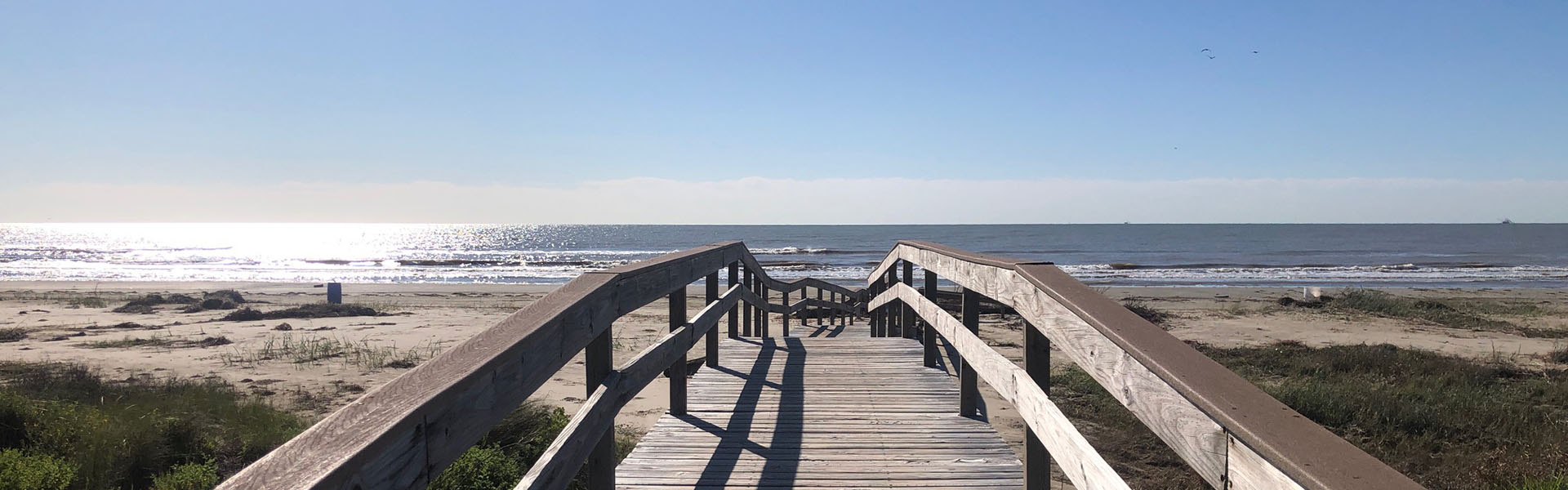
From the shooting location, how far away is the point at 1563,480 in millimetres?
4473

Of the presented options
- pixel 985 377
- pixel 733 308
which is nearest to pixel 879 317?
pixel 733 308

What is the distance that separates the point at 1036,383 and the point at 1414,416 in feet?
19.3

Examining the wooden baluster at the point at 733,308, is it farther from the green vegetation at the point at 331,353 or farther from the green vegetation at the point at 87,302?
the green vegetation at the point at 87,302

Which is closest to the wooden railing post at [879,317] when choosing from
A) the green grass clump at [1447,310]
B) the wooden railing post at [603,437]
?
the wooden railing post at [603,437]

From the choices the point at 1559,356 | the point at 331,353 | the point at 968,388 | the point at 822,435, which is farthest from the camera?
the point at 331,353

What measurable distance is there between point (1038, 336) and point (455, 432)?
74.8 inches

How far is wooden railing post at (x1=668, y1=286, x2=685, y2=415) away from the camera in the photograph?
4500 mm

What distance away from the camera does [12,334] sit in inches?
551

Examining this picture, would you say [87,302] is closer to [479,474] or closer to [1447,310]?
[479,474]

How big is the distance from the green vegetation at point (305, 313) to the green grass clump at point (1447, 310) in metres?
22.6

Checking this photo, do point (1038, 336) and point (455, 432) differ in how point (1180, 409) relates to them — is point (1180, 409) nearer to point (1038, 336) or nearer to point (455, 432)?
point (1038, 336)

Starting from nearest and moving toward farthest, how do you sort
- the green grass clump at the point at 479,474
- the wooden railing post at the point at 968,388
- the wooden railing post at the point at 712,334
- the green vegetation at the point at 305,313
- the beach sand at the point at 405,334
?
the green grass clump at the point at 479,474, the wooden railing post at the point at 968,388, the wooden railing post at the point at 712,334, the beach sand at the point at 405,334, the green vegetation at the point at 305,313

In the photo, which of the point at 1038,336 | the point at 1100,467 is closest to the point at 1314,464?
the point at 1100,467

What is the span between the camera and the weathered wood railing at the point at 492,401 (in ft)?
4.00
